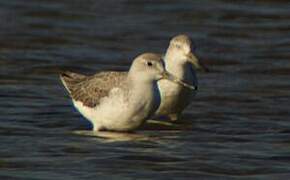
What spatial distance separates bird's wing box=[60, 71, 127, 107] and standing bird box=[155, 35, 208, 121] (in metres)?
0.69

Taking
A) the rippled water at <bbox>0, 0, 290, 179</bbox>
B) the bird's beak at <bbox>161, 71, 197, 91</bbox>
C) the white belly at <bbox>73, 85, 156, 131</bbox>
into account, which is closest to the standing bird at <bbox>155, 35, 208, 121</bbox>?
the rippled water at <bbox>0, 0, 290, 179</bbox>

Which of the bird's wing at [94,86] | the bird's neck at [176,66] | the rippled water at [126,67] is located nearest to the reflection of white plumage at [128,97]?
the bird's wing at [94,86]

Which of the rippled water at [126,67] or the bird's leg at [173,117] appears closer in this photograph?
the rippled water at [126,67]

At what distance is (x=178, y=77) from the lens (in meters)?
13.6

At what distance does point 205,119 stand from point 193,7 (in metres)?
7.05

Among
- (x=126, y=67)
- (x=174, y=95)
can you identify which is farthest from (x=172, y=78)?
(x=126, y=67)

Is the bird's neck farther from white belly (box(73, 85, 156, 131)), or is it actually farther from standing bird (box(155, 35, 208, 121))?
white belly (box(73, 85, 156, 131))

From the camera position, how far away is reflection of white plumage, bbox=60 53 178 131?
12.6 meters

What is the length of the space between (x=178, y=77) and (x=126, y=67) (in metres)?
3.07

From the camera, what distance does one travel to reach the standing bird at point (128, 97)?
12625 millimetres

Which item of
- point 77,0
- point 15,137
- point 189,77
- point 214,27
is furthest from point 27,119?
point 77,0

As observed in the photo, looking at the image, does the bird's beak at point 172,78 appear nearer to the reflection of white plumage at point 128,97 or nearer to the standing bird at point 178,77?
the reflection of white plumage at point 128,97

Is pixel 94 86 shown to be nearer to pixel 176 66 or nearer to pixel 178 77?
pixel 178 77

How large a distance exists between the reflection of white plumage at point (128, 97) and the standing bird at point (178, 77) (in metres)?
0.79
